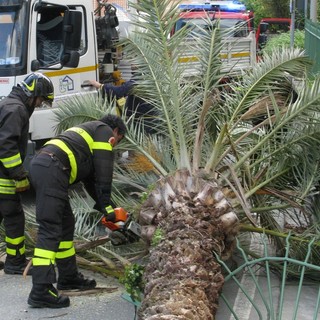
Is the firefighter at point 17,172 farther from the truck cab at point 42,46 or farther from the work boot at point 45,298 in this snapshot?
the truck cab at point 42,46

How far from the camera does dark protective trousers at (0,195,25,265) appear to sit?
600 centimetres

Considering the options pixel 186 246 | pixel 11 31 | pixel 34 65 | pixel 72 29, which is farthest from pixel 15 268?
pixel 72 29

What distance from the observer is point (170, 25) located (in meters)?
6.12

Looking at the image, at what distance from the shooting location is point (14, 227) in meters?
6.00

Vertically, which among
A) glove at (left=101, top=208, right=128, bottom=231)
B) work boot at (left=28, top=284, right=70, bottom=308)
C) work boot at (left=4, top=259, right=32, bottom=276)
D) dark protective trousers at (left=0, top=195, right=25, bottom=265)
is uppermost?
glove at (left=101, top=208, right=128, bottom=231)

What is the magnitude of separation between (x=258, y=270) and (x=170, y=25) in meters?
2.33

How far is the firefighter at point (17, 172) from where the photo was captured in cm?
583

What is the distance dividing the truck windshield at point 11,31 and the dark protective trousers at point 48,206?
291 cm

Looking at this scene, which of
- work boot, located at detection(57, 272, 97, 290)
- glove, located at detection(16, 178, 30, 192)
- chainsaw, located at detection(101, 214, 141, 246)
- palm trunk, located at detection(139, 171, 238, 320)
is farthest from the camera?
glove, located at detection(16, 178, 30, 192)

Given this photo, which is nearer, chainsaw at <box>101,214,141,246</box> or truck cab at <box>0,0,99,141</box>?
chainsaw at <box>101,214,141,246</box>

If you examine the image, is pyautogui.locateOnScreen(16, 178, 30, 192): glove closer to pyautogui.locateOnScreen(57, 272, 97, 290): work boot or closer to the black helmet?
the black helmet

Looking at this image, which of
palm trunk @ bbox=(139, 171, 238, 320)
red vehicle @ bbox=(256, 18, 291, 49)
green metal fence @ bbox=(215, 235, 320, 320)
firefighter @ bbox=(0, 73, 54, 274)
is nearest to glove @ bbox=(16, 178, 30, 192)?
firefighter @ bbox=(0, 73, 54, 274)

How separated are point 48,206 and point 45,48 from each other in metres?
3.51

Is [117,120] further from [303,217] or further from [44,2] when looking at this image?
[44,2]
